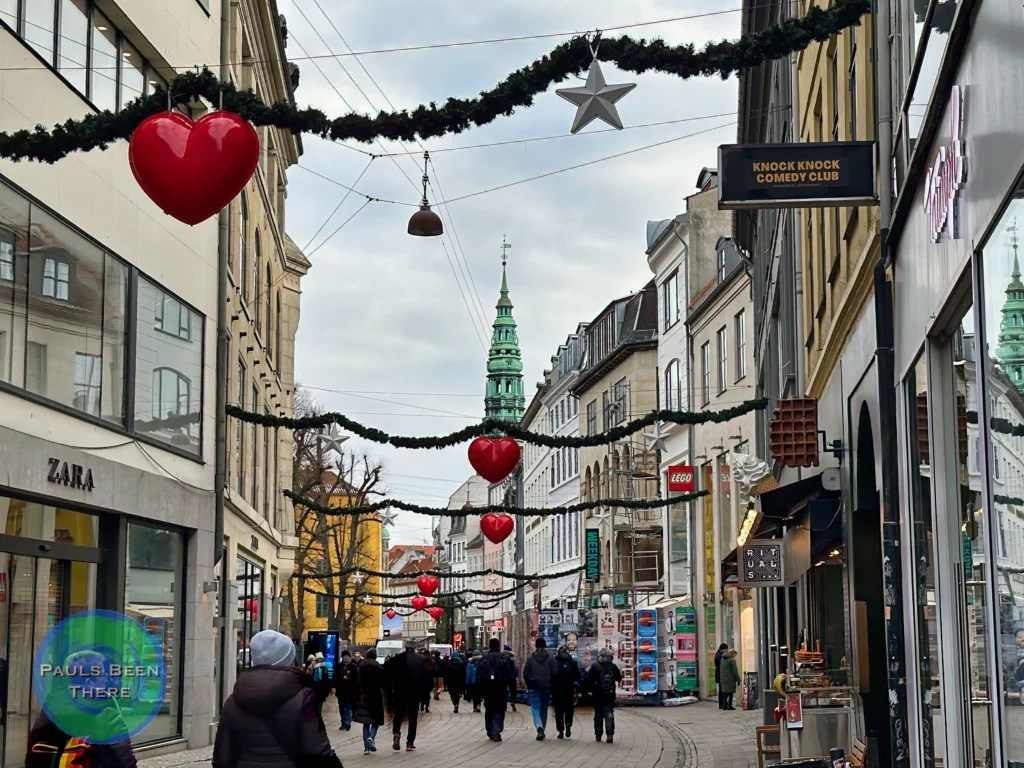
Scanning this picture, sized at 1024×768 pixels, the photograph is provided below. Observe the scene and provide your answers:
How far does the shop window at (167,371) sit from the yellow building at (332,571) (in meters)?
16.6

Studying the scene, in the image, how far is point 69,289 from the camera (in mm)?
18844

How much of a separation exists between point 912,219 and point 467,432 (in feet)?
46.9

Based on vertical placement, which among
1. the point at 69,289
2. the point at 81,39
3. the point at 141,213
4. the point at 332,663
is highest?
the point at 81,39

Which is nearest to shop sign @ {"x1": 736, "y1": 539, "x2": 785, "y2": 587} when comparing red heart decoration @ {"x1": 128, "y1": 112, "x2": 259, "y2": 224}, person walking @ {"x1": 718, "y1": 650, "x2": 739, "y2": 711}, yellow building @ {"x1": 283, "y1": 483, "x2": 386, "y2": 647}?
red heart decoration @ {"x1": 128, "y1": 112, "x2": 259, "y2": 224}

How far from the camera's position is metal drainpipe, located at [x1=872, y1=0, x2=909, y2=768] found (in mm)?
12562

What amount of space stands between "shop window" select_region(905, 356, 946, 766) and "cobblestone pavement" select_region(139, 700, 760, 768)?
785cm

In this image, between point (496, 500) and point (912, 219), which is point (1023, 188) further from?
point (496, 500)

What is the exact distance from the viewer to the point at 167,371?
2308cm

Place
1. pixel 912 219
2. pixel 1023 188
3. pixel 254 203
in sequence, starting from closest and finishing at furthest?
pixel 1023 188, pixel 912 219, pixel 254 203

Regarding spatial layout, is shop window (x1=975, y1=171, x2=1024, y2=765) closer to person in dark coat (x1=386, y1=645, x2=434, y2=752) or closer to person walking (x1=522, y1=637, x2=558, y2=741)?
person in dark coat (x1=386, y1=645, x2=434, y2=752)

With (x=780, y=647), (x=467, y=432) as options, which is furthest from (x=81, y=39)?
(x=780, y=647)

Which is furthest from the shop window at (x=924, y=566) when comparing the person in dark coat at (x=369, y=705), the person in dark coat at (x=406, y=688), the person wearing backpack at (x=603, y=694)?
the person wearing backpack at (x=603, y=694)

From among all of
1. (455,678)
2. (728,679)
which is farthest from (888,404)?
(455,678)

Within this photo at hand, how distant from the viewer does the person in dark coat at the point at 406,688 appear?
79.0 feet
